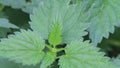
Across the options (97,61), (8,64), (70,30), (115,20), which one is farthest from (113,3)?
(8,64)

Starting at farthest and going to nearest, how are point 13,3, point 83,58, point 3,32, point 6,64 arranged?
point 13,3
point 3,32
point 6,64
point 83,58

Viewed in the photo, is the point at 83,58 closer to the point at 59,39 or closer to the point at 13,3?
the point at 59,39

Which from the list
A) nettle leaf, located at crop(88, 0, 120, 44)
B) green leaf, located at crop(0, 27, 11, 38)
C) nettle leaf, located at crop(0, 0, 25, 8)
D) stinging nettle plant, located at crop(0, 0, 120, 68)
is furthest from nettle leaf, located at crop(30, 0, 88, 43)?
nettle leaf, located at crop(0, 0, 25, 8)

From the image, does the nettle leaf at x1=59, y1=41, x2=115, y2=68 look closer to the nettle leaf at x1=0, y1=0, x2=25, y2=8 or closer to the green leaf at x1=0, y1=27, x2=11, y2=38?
the green leaf at x1=0, y1=27, x2=11, y2=38

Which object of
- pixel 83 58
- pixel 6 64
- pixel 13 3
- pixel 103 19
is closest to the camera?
pixel 83 58

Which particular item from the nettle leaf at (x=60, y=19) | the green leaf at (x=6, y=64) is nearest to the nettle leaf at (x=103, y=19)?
the nettle leaf at (x=60, y=19)

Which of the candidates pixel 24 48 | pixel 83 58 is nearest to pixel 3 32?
pixel 24 48

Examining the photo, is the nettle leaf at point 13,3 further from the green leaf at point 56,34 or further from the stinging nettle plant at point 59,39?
the green leaf at point 56,34
